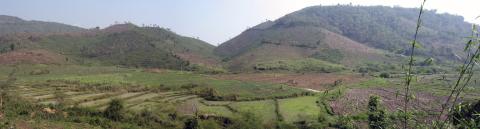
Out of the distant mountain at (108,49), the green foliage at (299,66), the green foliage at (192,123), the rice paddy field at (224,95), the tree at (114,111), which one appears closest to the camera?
the green foliage at (192,123)

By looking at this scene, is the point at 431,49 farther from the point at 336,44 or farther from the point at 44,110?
the point at 44,110

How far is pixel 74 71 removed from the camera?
11200cm

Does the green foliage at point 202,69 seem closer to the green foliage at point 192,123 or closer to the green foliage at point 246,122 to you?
the green foliage at point 246,122

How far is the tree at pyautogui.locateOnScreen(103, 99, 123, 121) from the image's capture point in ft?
178

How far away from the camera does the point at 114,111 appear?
179 feet

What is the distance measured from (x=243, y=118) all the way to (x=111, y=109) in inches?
636

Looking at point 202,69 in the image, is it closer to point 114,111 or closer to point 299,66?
point 299,66

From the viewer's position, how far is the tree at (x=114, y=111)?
2136 inches

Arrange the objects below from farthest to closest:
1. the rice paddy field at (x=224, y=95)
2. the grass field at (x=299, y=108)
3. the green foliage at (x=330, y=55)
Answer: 1. the green foliage at (x=330, y=55)
2. the rice paddy field at (x=224, y=95)
3. the grass field at (x=299, y=108)

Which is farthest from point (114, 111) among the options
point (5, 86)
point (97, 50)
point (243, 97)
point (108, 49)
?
point (108, 49)

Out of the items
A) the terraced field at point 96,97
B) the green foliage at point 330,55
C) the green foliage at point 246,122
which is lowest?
the green foliage at point 246,122

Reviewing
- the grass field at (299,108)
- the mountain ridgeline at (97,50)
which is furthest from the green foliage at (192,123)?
the mountain ridgeline at (97,50)

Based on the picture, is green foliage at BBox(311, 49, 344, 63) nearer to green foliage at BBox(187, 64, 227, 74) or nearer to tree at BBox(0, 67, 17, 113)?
green foliage at BBox(187, 64, 227, 74)

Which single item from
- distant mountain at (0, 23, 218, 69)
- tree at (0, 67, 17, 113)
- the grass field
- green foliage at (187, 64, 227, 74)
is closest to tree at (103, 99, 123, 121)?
tree at (0, 67, 17, 113)
